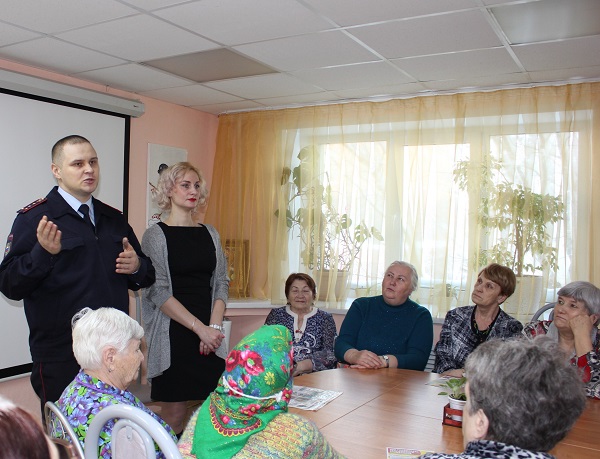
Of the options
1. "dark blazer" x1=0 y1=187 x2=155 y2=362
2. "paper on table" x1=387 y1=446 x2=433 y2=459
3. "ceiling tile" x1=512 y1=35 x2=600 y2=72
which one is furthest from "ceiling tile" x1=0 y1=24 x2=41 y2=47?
"paper on table" x1=387 y1=446 x2=433 y2=459

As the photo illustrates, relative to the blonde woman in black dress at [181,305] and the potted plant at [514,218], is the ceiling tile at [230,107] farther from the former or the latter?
the blonde woman in black dress at [181,305]

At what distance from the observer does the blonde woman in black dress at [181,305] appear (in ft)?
10.0

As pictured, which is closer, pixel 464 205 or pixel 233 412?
pixel 233 412

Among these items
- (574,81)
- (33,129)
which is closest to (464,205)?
(574,81)

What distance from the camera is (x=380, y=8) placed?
9.43ft

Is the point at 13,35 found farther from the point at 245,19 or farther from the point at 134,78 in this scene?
the point at 245,19

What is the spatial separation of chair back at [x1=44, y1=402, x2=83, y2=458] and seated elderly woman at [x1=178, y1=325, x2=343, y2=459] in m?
0.29

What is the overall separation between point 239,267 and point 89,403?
3668 mm

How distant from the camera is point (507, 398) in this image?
1.29 m

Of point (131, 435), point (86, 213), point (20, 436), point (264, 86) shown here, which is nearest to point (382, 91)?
point (264, 86)

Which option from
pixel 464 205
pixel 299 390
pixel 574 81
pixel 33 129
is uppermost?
pixel 574 81

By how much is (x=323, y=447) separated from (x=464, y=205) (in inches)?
126

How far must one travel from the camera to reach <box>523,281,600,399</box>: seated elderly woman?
107 inches

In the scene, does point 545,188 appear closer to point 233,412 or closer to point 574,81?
point 574,81
